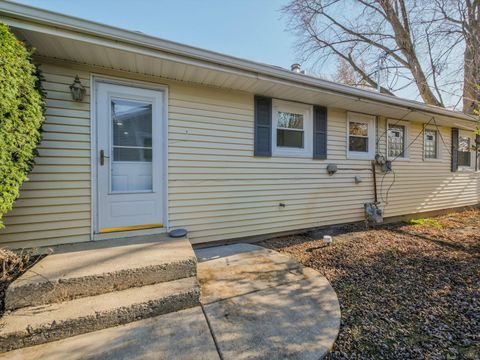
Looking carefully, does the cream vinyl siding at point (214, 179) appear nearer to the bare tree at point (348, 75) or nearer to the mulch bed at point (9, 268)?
the mulch bed at point (9, 268)

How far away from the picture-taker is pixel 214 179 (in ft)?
12.4

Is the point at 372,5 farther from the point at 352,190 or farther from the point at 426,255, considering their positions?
the point at 426,255

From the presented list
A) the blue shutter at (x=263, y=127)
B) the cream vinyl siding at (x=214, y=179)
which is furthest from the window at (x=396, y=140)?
the blue shutter at (x=263, y=127)

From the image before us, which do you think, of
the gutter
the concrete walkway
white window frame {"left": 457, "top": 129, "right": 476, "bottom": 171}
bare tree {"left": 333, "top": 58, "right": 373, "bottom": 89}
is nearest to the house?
the gutter

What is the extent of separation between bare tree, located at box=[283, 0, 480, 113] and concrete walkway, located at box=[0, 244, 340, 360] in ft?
24.5

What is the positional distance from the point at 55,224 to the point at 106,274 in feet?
4.50

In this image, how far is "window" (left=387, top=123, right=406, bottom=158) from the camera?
5.64 meters

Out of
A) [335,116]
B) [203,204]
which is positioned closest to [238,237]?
[203,204]

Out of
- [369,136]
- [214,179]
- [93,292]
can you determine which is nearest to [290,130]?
[214,179]

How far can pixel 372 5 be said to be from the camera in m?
9.74

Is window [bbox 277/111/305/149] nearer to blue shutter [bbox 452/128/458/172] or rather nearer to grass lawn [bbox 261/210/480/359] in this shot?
grass lawn [bbox 261/210/480/359]

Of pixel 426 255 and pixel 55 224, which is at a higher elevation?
pixel 55 224

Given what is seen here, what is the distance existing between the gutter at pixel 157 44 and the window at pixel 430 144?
3185 mm

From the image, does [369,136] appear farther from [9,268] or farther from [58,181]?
[9,268]
